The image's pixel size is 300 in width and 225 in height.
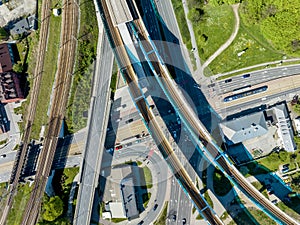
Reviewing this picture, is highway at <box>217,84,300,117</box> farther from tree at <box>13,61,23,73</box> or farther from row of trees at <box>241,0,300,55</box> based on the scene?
tree at <box>13,61,23,73</box>

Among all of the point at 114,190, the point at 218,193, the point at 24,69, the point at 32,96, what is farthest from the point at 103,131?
the point at 218,193

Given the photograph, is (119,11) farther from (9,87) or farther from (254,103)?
(254,103)

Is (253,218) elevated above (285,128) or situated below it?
below

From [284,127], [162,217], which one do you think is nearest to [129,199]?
[162,217]

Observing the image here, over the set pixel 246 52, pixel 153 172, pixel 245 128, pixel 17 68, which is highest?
pixel 17 68

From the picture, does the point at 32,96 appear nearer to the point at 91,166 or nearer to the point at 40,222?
the point at 91,166

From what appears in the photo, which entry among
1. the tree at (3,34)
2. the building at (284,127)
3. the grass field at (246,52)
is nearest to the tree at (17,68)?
the tree at (3,34)

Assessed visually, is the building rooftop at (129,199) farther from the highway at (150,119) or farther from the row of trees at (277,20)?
the row of trees at (277,20)

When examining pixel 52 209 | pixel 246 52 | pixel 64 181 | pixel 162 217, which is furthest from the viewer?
pixel 64 181
